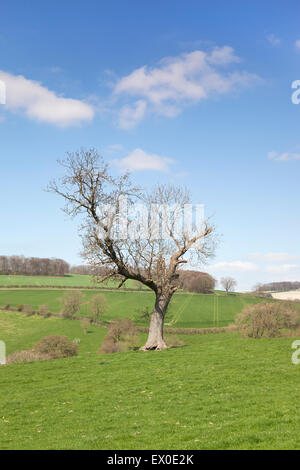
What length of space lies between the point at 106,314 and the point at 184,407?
81.4 metres

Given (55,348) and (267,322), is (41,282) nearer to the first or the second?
(55,348)

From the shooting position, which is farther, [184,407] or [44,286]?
[44,286]

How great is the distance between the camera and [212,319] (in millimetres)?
88562

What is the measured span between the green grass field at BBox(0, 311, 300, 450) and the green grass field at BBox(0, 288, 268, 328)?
54.3 metres

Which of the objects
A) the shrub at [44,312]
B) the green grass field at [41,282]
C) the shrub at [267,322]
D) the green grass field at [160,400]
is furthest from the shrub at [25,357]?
the green grass field at [41,282]

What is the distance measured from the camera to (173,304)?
99.4 m

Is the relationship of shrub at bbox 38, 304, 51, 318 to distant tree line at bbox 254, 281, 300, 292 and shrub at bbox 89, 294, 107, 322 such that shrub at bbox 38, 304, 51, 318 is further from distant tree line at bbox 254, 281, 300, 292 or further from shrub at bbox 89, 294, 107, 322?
distant tree line at bbox 254, 281, 300, 292

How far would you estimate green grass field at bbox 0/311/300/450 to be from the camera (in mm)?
11500

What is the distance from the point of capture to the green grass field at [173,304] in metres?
86.9

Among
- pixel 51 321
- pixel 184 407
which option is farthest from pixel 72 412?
pixel 51 321

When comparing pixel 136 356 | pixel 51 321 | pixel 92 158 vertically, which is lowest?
pixel 51 321

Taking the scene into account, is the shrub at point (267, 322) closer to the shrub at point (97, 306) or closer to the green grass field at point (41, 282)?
the shrub at point (97, 306)

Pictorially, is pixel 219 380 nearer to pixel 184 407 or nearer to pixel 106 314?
pixel 184 407

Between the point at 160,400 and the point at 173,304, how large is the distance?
84111mm
